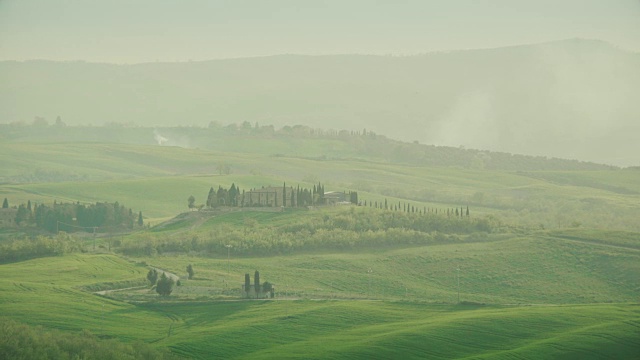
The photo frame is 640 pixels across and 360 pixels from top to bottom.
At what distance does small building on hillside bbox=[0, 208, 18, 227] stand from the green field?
9.02ft

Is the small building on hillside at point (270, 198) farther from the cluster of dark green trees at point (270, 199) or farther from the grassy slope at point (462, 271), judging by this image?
the grassy slope at point (462, 271)

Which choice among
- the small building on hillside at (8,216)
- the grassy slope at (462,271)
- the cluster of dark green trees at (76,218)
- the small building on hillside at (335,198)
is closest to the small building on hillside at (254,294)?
the grassy slope at (462,271)

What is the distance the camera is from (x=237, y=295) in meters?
97.7

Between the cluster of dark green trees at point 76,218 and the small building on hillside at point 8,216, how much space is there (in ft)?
1.97

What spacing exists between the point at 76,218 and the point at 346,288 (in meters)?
42.9

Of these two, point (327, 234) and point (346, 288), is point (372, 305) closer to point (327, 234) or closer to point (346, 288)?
point (346, 288)

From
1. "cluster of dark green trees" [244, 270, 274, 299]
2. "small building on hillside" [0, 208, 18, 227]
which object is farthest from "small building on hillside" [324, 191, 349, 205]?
"cluster of dark green trees" [244, 270, 274, 299]

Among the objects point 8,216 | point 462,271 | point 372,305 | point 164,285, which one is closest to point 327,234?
point 462,271

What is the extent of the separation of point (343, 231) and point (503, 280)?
1989cm

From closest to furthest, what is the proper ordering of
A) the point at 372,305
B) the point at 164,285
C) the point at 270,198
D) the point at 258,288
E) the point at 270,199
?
the point at 372,305 → the point at 164,285 → the point at 258,288 → the point at 270,199 → the point at 270,198

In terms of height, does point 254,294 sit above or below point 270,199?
below

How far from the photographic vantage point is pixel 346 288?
10512 cm

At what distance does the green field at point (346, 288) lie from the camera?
78.9m

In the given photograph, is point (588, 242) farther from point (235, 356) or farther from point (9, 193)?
point (9, 193)
